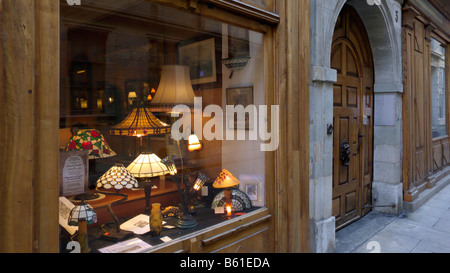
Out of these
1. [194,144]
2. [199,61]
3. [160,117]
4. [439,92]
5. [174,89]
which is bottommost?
[194,144]

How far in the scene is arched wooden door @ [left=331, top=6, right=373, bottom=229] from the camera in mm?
4590

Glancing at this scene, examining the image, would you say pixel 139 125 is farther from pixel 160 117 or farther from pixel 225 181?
pixel 225 181

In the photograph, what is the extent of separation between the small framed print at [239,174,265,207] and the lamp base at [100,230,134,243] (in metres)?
1.28

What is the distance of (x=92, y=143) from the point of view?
264 cm

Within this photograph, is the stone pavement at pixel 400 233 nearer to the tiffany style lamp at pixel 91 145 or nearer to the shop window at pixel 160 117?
the shop window at pixel 160 117

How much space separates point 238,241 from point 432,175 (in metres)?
6.13

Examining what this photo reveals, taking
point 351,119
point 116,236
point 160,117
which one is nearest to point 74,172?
point 116,236

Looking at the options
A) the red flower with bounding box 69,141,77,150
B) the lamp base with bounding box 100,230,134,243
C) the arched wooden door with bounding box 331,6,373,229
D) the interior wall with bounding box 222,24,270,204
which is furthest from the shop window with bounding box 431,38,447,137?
the red flower with bounding box 69,141,77,150

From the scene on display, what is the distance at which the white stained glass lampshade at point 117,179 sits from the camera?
8.00ft

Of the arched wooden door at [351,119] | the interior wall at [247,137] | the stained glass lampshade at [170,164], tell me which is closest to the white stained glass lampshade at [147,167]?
the stained glass lampshade at [170,164]

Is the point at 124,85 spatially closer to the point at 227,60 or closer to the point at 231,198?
the point at 227,60

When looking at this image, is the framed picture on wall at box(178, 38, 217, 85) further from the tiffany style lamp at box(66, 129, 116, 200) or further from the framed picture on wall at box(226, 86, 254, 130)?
the tiffany style lamp at box(66, 129, 116, 200)

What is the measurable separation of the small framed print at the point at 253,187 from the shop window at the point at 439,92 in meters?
7.15

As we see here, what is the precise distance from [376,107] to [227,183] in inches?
150
